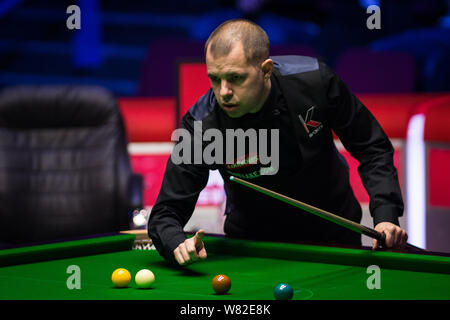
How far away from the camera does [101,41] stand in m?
7.09

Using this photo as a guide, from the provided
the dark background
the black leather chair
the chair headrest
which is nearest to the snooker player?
the black leather chair

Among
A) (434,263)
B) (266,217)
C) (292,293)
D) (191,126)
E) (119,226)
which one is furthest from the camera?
(119,226)

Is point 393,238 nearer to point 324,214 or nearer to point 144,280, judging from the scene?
point 324,214

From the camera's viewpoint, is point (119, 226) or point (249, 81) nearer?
point (249, 81)

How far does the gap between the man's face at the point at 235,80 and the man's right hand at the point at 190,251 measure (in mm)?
430

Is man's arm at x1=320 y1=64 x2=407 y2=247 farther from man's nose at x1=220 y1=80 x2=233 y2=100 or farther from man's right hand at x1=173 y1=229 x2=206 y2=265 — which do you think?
man's right hand at x1=173 y1=229 x2=206 y2=265

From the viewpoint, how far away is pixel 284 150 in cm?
232

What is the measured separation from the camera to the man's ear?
2145 millimetres

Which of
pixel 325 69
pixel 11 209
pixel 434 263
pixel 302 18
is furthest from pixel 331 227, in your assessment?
pixel 302 18

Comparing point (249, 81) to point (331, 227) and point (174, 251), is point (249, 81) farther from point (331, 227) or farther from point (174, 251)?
point (331, 227)

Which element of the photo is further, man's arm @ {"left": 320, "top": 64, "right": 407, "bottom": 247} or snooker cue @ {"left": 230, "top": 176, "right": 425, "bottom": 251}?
man's arm @ {"left": 320, "top": 64, "right": 407, "bottom": 247}

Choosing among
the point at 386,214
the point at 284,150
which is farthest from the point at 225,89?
the point at 386,214

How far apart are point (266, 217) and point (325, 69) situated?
59 centimetres

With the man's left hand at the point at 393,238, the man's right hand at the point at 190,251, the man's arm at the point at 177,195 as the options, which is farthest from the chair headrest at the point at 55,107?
the man's left hand at the point at 393,238
